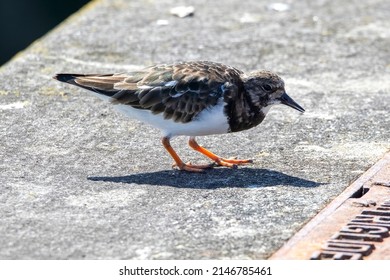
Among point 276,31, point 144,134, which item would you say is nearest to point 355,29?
point 276,31

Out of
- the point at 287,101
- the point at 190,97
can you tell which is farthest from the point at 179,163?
the point at 287,101

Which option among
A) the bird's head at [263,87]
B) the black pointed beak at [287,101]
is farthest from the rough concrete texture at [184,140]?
the bird's head at [263,87]

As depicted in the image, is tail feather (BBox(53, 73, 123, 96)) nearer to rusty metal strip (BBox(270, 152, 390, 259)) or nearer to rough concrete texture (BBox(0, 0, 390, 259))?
rough concrete texture (BBox(0, 0, 390, 259))

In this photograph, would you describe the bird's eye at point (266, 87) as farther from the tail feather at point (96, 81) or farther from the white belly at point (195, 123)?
the tail feather at point (96, 81)

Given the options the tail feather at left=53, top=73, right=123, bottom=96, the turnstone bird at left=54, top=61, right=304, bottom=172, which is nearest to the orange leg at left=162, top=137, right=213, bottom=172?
the turnstone bird at left=54, top=61, right=304, bottom=172

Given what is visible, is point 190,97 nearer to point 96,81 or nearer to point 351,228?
point 96,81
